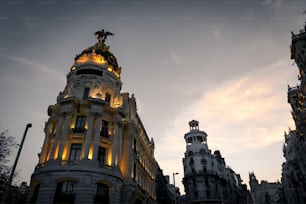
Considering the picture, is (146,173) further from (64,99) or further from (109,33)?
(109,33)

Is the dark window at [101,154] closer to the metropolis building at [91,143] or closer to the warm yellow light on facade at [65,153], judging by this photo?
the metropolis building at [91,143]

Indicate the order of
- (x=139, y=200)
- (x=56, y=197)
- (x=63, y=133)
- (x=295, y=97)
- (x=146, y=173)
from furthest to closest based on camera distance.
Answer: (x=295, y=97)
(x=146, y=173)
(x=139, y=200)
(x=63, y=133)
(x=56, y=197)

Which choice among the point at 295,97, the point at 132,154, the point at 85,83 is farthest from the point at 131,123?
the point at 295,97

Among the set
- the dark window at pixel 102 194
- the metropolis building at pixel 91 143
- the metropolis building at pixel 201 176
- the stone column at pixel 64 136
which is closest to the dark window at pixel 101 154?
the metropolis building at pixel 91 143

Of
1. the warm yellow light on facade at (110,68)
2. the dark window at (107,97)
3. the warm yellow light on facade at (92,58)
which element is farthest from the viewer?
the warm yellow light on facade at (110,68)

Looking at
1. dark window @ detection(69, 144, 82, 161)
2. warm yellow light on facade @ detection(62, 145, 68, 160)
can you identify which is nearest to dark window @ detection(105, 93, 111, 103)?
dark window @ detection(69, 144, 82, 161)

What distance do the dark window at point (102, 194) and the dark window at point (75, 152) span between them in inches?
182

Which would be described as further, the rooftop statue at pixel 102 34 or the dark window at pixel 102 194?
the rooftop statue at pixel 102 34

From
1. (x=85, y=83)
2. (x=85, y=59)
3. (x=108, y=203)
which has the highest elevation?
(x=85, y=59)

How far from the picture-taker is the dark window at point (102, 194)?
26417 millimetres

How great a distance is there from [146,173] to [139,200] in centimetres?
A: 707

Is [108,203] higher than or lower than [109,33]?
lower

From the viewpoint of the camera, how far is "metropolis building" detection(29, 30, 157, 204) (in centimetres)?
2622

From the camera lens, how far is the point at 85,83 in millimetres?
34594
